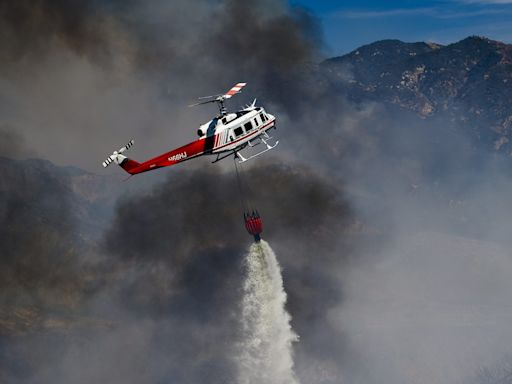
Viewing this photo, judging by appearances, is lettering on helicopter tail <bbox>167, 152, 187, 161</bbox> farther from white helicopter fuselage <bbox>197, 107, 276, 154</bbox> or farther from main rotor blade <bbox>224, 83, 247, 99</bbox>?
main rotor blade <bbox>224, 83, 247, 99</bbox>

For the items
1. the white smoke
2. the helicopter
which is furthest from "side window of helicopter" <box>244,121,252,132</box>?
the white smoke

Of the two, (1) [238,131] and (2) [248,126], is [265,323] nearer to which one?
(2) [248,126]

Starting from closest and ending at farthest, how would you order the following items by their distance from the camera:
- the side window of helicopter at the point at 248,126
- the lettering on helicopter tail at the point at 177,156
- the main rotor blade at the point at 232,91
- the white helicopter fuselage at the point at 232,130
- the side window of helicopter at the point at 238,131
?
1. the main rotor blade at the point at 232,91
2. the white helicopter fuselage at the point at 232,130
3. the lettering on helicopter tail at the point at 177,156
4. the side window of helicopter at the point at 238,131
5. the side window of helicopter at the point at 248,126

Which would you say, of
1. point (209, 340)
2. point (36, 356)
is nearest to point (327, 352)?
point (209, 340)

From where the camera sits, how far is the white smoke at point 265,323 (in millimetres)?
88312

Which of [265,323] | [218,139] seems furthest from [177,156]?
[265,323]

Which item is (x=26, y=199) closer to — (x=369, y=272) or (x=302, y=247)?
(x=302, y=247)

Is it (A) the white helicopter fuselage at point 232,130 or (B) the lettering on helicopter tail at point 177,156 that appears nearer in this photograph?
(A) the white helicopter fuselage at point 232,130

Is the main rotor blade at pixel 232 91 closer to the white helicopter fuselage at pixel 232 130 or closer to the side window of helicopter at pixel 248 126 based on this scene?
the white helicopter fuselage at pixel 232 130

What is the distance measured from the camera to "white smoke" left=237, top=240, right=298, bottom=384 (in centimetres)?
8831

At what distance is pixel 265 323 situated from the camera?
10150 centimetres

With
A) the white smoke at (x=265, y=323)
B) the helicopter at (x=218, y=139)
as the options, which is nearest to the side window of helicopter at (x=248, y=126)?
the helicopter at (x=218, y=139)

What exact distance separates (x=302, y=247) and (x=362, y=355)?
45.4 m

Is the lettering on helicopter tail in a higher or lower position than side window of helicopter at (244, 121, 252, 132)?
lower
